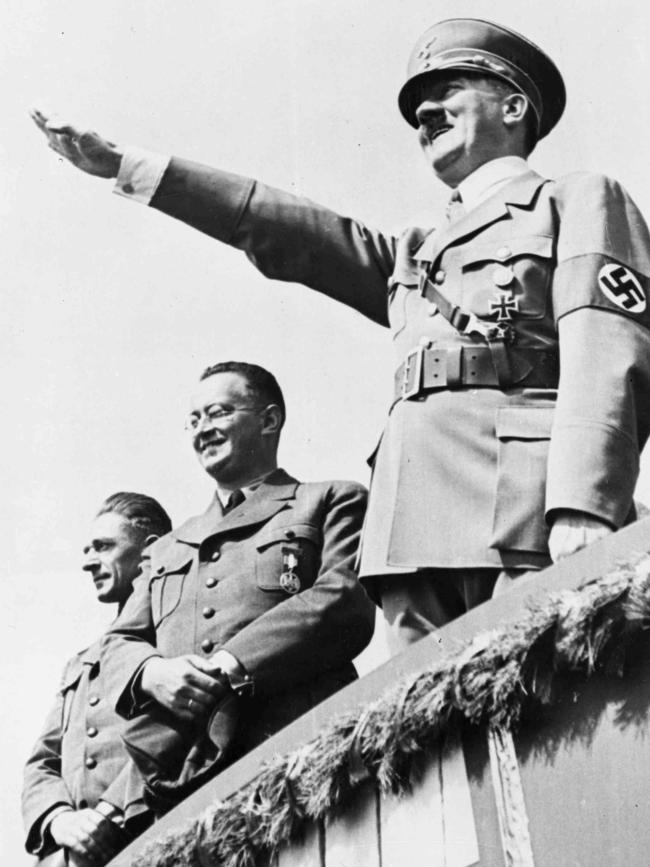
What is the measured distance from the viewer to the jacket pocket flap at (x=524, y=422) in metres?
5.79

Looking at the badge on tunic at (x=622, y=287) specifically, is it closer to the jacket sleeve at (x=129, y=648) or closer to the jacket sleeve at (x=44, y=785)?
the jacket sleeve at (x=129, y=648)

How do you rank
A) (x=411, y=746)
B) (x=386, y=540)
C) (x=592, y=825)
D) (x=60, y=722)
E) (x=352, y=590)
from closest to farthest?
(x=592, y=825)
(x=411, y=746)
(x=386, y=540)
(x=352, y=590)
(x=60, y=722)

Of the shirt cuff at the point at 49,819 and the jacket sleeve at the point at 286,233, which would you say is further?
the shirt cuff at the point at 49,819

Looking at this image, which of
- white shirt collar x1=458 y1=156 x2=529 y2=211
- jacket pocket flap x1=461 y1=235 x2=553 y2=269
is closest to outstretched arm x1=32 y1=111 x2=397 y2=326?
white shirt collar x1=458 y1=156 x2=529 y2=211

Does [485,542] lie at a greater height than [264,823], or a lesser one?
greater

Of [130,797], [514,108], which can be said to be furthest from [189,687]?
[514,108]

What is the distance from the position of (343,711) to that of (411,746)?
40cm

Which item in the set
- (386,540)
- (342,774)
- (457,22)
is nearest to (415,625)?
(386,540)

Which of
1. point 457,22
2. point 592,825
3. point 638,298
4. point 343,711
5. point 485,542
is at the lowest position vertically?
point 592,825

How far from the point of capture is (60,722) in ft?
26.8

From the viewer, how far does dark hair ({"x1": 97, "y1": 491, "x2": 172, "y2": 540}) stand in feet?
27.4

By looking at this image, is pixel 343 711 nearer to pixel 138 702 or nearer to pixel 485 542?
pixel 485 542

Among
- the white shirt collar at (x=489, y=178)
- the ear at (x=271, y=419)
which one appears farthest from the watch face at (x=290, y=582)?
the white shirt collar at (x=489, y=178)

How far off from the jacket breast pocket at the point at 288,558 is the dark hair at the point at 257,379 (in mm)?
642
